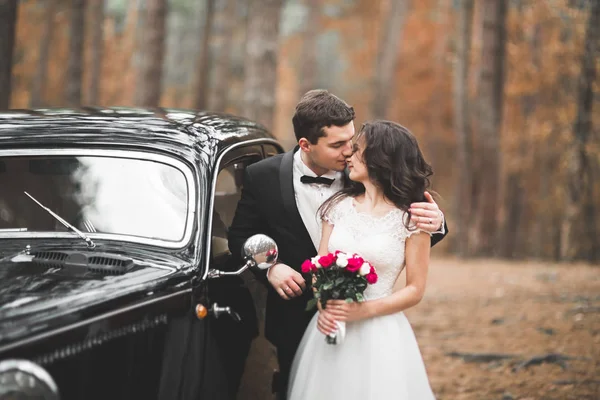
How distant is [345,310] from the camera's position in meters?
3.85

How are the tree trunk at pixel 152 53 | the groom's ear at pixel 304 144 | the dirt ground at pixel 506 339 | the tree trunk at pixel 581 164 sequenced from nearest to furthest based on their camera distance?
the groom's ear at pixel 304 144 < the dirt ground at pixel 506 339 < the tree trunk at pixel 152 53 < the tree trunk at pixel 581 164

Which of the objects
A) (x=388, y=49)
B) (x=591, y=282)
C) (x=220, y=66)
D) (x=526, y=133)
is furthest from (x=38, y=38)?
(x=591, y=282)

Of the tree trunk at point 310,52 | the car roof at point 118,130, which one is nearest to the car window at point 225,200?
the car roof at point 118,130

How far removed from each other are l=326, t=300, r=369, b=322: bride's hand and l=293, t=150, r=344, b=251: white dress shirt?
0.57 meters

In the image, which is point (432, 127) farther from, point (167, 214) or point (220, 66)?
point (167, 214)

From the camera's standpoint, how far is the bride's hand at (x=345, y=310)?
3846 millimetres

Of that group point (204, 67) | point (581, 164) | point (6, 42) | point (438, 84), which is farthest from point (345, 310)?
point (438, 84)

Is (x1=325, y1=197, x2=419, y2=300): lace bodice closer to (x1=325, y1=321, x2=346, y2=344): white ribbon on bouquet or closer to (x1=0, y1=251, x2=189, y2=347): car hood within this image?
(x1=325, y1=321, x2=346, y2=344): white ribbon on bouquet

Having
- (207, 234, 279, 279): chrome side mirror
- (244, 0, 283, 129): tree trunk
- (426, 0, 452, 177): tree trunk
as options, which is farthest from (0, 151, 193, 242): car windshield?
(426, 0, 452, 177): tree trunk

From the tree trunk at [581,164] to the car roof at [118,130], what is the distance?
47.0 feet

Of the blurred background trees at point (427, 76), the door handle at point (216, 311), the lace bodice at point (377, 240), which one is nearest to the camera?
the door handle at point (216, 311)

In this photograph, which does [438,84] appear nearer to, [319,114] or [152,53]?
[152,53]

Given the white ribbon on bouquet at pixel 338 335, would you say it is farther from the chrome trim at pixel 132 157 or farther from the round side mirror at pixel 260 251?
the chrome trim at pixel 132 157

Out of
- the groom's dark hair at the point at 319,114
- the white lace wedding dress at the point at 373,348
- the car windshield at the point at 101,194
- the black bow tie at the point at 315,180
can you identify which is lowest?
the white lace wedding dress at the point at 373,348
